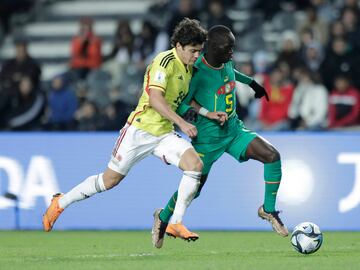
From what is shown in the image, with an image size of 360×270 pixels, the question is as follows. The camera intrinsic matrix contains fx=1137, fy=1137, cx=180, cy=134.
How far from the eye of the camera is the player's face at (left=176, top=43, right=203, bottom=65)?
10.2 m

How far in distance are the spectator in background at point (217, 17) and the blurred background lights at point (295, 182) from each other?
4.55 m

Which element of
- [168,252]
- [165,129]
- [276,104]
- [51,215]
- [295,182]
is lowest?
[295,182]

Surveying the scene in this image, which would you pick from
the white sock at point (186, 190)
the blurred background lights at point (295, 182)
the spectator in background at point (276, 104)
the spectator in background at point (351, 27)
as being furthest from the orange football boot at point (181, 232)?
the spectator in background at point (351, 27)

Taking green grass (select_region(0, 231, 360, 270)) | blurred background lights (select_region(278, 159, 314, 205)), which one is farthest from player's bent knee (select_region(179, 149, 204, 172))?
blurred background lights (select_region(278, 159, 314, 205))

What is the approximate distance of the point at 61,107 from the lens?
57.2ft

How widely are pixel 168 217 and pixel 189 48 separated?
1.58 metres

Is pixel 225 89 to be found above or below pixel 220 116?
above

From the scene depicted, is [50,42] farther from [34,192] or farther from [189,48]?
[189,48]

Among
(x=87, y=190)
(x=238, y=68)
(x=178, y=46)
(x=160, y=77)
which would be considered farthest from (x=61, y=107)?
(x=160, y=77)

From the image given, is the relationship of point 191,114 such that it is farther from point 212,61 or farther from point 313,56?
point 313,56

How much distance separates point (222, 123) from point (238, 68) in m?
7.31

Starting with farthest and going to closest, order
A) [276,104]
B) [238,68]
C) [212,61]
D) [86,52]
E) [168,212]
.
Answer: [86,52]
[238,68]
[276,104]
[212,61]
[168,212]

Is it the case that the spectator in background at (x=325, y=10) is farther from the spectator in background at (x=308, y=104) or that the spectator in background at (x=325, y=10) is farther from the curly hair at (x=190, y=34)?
the curly hair at (x=190, y=34)

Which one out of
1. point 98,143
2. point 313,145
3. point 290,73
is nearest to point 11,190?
point 98,143
